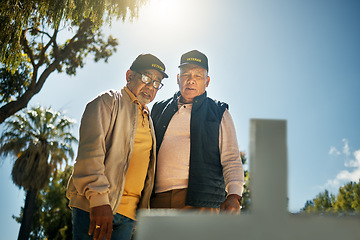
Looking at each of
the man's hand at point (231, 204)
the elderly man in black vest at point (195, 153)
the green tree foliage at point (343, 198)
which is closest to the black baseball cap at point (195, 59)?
the elderly man in black vest at point (195, 153)

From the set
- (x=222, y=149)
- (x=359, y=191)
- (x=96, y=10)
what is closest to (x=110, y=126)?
(x=222, y=149)

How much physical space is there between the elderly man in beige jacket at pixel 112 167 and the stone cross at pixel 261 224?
151cm

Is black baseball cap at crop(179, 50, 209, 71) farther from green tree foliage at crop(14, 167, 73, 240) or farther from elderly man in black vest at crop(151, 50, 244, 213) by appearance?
green tree foliage at crop(14, 167, 73, 240)

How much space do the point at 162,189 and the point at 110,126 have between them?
623 millimetres

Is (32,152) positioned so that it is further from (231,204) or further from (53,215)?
(231,204)

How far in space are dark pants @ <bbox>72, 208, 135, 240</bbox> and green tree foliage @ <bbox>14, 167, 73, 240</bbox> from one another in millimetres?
21570

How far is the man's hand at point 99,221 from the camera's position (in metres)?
2.13

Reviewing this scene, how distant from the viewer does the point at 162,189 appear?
267 cm

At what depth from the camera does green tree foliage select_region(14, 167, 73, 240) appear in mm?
23888

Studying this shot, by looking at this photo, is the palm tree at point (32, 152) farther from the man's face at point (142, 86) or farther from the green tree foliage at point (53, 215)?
the man's face at point (142, 86)

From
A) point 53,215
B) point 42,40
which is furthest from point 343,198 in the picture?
point 42,40

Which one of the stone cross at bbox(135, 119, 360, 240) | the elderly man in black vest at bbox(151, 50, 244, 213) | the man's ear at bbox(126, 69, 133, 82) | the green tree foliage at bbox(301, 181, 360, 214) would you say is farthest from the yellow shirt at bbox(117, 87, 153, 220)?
the green tree foliage at bbox(301, 181, 360, 214)

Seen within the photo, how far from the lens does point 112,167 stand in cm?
231

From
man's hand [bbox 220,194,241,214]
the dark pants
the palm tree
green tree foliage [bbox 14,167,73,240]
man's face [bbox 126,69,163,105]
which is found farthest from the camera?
green tree foliage [bbox 14,167,73,240]
